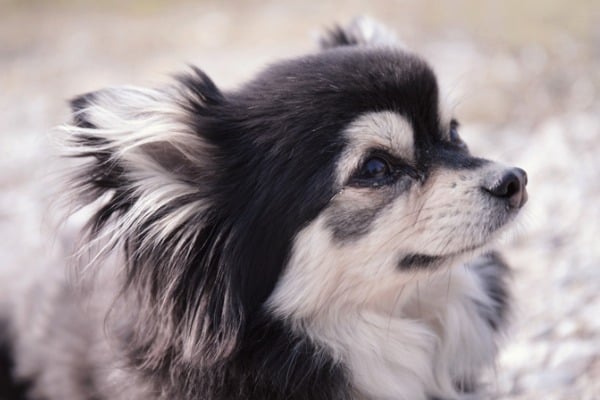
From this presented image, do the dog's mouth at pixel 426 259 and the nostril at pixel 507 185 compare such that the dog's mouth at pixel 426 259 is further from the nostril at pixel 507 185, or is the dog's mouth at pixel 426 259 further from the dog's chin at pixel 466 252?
the nostril at pixel 507 185

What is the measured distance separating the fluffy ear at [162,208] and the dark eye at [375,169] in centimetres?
62

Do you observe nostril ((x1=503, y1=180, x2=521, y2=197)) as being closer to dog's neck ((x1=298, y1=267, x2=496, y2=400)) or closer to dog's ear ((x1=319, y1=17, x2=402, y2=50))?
dog's neck ((x1=298, y1=267, x2=496, y2=400))

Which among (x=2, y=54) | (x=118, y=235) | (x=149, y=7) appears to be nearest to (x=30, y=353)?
(x=118, y=235)

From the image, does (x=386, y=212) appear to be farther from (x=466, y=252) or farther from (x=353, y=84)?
(x=353, y=84)

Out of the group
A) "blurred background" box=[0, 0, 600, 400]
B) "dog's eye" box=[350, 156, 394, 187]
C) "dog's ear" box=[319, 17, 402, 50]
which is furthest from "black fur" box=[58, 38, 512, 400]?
"dog's ear" box=[319, 17, 402, 50]

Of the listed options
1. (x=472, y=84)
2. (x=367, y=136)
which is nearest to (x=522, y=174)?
(x=367, y=136)

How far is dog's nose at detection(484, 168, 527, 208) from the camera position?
3.36 metres

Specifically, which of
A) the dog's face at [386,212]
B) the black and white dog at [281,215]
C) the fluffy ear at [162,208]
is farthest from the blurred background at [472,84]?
the dog's face at [386,212]

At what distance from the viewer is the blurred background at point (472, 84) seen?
4793 millimetres

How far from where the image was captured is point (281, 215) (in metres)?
3.35

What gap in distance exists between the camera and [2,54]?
1220 centimetres

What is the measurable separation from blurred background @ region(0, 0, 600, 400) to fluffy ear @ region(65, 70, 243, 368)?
0.27 metres

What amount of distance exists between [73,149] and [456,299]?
179 centimetres

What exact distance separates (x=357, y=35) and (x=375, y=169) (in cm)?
118
